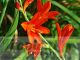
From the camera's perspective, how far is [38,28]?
3.84 ft

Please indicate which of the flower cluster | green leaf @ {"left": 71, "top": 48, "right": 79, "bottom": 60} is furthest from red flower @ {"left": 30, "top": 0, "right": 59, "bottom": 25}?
green leaf @ {"left": 71, "top": 48, "right": 79, "bottom": 60}

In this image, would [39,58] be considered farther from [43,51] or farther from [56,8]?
[56,8]

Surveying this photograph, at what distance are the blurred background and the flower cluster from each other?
0.02 meters

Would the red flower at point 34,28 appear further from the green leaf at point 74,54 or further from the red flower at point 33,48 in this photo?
the green leaf at point 74,54

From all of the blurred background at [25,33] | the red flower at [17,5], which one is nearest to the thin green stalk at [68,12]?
the blurred background at [25,33]

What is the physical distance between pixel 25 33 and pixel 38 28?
1.7 inches

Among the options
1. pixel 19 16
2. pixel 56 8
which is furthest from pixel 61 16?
pixel 19 16

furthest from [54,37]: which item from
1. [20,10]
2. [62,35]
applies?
[20,10]

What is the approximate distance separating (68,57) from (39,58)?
0.09 meters

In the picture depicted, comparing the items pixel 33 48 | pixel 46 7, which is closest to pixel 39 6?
pixel 46 7

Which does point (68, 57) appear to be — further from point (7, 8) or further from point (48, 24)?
point (7, 8)

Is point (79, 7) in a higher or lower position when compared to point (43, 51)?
higher

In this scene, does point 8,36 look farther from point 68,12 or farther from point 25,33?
point 68,12

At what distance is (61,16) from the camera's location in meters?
1.22
